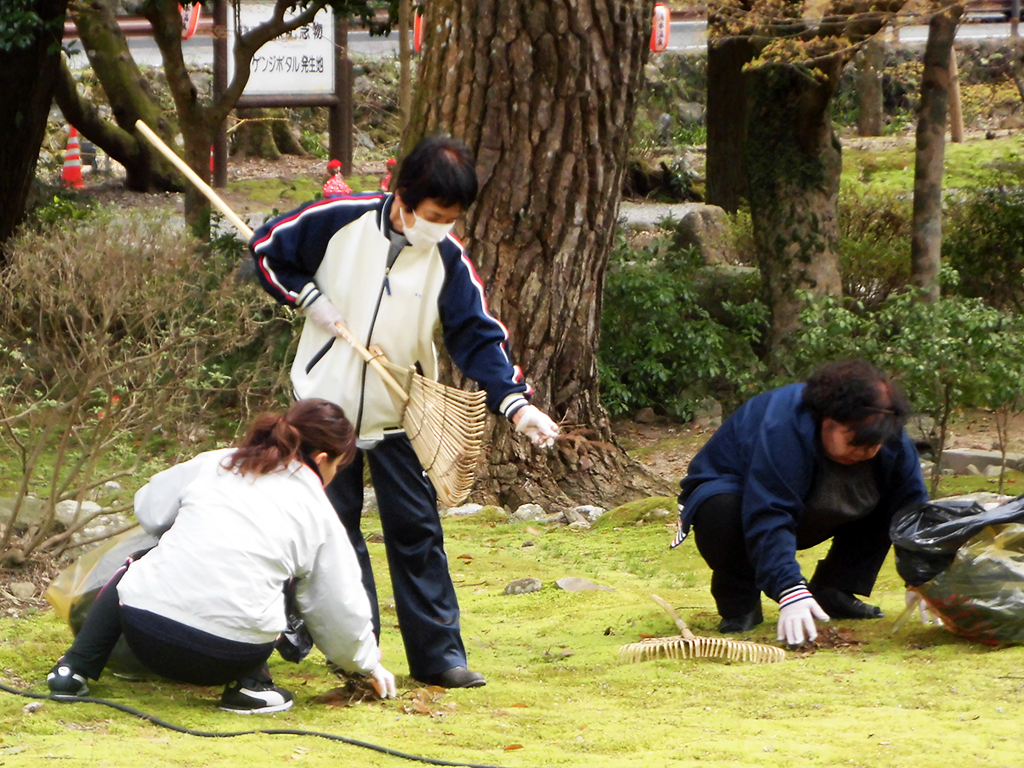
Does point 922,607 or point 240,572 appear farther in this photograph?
point 922,607

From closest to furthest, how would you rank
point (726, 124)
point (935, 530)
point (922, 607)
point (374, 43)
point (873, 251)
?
point (935, 530)
point (922, 607)
point (873, 251)
point (726, 124)
point (374, 43)

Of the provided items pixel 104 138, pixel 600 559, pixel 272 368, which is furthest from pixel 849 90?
pixel 600 559

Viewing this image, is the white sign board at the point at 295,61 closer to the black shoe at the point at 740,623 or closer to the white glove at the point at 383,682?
the black shoe at the point at 740,623

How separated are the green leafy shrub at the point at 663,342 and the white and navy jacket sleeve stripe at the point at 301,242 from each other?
243 inches

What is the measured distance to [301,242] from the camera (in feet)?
11.4

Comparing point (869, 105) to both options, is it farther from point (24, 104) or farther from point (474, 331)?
point (474, 331)

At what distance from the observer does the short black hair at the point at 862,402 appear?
12.2ft

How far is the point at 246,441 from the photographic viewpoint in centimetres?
317

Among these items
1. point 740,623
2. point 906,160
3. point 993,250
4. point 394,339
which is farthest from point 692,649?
point 906,160

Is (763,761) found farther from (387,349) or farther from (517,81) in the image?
(517,81)

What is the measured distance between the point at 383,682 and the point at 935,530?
A: 5.61 feet

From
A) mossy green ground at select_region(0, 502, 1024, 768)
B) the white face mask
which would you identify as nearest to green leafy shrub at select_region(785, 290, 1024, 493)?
mossy green ground at select_region(0, 502, 1024, 768)

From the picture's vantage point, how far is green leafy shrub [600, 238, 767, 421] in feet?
31.4

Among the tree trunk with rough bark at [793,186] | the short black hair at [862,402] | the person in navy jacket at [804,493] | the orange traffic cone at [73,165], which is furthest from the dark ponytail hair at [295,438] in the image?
the orange traffic cone at [73,165]
